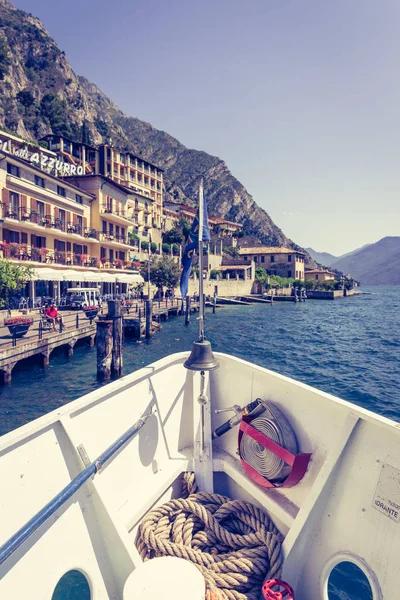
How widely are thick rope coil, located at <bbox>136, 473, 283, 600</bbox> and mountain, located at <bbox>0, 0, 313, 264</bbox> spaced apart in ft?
244

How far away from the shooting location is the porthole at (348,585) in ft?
15.0

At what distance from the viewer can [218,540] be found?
405cm

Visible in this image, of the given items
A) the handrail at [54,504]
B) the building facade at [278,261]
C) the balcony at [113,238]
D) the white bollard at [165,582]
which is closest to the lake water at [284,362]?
the white bollard at [165,582]

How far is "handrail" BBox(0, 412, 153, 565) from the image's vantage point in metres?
2.41

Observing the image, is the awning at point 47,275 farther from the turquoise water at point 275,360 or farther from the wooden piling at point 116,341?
the wooden piling at point 116,341

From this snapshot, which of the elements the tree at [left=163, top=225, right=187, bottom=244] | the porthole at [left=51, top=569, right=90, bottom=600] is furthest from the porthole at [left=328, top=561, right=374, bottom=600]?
the tree at [left=163, top=225, right=187, bottom=244]

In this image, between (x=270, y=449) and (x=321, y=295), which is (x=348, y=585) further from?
(x=321, y=295)

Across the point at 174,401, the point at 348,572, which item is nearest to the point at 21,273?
the point at 174,401

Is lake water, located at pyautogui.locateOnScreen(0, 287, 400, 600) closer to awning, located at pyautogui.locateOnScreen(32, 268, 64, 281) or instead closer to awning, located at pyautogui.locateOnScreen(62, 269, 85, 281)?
awning, located at pyautogui.locateOnScreen(62, 269, 85, 281)

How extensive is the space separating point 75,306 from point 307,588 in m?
27.6

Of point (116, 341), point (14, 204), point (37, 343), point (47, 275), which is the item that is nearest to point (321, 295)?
point (14, 204)

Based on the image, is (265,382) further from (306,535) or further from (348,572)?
(348,572)

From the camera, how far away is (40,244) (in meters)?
30.6

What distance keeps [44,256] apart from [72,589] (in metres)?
29.5
